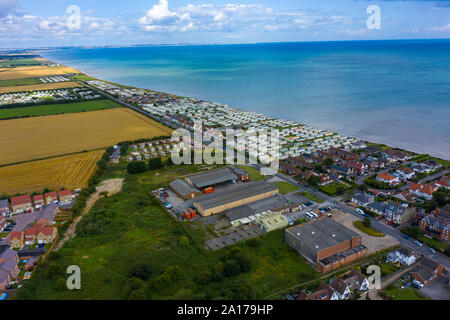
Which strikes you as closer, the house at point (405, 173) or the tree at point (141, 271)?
the tree at point (141, 271)

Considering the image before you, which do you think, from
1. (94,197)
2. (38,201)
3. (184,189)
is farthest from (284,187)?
(38,201)

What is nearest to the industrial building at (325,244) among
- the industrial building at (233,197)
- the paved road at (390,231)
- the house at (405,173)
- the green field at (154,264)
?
the green field at (154,264)

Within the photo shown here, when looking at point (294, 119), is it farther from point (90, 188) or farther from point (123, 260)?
point (123, 260)

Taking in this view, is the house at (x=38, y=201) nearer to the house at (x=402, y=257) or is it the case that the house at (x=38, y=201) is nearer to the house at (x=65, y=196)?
the house at (x=65, y=196)

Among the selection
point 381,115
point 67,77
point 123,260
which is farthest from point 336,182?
point 67,77

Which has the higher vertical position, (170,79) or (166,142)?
(170,79)

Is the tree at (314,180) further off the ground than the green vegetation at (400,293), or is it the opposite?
the tree at (314,180)

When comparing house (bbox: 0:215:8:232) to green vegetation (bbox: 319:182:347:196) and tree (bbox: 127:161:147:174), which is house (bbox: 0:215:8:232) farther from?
green vegetation (bbox: 319:182:347:196)
